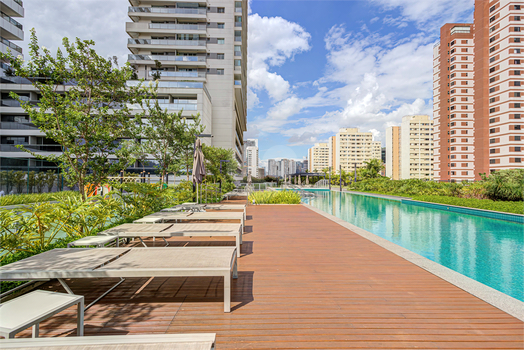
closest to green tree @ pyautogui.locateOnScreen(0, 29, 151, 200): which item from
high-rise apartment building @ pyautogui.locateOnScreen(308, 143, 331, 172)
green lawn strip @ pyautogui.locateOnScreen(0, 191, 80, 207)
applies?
green lawn strip @ pyautogui.locateOnScreen(0, 191, 80, 207)

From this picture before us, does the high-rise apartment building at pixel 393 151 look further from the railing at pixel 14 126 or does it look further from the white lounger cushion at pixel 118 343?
the white lounger cushion at pixel 118 343

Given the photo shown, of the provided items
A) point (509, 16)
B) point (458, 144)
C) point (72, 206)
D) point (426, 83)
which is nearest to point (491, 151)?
point (458, 144)

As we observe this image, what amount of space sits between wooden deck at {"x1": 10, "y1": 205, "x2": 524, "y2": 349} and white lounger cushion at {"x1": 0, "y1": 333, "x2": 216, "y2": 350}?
2.45 feet

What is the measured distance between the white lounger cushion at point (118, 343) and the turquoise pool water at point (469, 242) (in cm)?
545

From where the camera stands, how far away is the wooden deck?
2350 mm

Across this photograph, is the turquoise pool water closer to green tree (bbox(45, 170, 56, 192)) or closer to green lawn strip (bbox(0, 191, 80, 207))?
green lawn strip (bbox(0, 191, 80, 207))

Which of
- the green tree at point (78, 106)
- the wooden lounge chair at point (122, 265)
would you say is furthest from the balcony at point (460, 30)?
the wooden lounge chair at point (122, 265)

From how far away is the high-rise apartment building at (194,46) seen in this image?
3500 centimetres

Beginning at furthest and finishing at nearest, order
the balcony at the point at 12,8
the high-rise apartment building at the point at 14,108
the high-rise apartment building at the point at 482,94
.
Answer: the high-rise apartment building at the point at 482,94
the high-rise apartment building at the point at 14,108
the balcony at the point at 12,8

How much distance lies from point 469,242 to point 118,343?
9.39 m

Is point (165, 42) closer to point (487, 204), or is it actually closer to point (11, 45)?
point (11, 45)

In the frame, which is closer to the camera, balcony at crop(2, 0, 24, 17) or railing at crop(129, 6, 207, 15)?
balcony at crop(2, 0, 24, 17)

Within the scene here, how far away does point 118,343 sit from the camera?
1.59 metres

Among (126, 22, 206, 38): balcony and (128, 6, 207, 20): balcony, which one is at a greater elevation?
(128, 6, 207, 20): balcony
